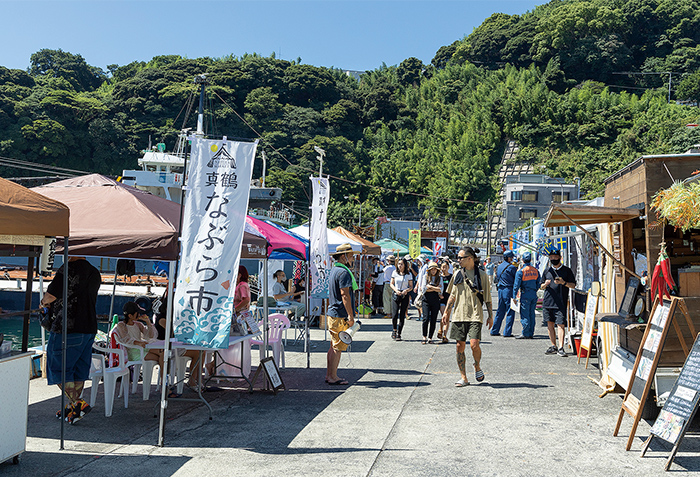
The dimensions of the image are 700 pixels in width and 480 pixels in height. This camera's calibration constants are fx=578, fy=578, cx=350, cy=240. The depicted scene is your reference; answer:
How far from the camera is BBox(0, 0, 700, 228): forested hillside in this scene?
230 ft

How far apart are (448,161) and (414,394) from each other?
2952 inches

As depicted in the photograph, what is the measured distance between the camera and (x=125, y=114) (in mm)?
74625

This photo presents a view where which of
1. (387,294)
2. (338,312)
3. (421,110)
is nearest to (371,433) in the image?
(338,312)

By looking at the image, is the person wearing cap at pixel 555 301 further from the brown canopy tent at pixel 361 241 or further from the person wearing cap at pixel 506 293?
the brown canopy tent at pixel 361 241

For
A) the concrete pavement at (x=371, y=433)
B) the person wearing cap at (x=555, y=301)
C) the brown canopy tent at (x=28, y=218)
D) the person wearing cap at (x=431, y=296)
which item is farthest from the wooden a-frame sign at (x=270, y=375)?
the person wearing cap at (x=555, y=301)

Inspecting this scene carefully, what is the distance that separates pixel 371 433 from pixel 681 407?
2537mm

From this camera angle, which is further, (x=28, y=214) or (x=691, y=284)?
(x=691, y=284)

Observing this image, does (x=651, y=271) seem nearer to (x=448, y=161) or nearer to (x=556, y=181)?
(x=556, y=181)

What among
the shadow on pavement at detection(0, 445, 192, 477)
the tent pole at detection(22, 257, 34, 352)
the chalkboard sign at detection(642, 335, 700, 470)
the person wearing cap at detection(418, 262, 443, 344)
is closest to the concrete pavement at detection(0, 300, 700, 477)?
the shadow on pavement at detection(0, 445, 192, 477)

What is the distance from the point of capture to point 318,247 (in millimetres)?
9352

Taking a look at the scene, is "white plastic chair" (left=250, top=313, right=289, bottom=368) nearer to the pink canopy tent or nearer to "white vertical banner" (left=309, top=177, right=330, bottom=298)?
"white vertical banner" (left=309, top=177, right=330, bottom=298)

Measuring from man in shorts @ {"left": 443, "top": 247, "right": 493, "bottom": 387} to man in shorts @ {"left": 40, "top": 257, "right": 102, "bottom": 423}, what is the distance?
4.21m

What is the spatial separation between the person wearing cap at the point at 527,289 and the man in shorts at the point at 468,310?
4.46 metres

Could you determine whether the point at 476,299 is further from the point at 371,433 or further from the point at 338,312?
the point at 371,433
